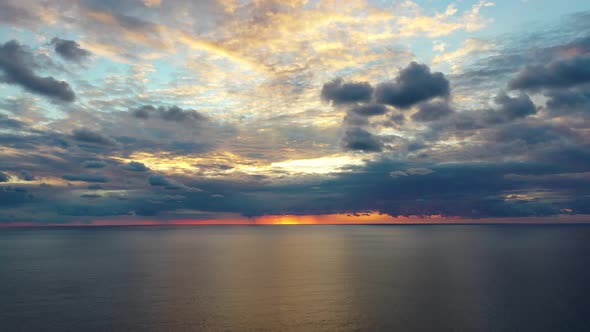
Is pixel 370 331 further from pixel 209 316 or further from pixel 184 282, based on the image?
pixel 184 282

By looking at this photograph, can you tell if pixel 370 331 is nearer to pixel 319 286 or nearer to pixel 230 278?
pixel 319 286

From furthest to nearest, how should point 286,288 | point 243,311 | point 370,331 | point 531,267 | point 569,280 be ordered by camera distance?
point 531,267, point 569,280, point 286,288, point 243,311, point 370,331

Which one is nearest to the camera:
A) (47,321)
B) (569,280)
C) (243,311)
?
(47,321)

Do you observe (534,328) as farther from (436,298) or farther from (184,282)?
(184,282)

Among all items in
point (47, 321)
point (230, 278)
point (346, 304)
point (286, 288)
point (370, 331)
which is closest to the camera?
point (370, 331)

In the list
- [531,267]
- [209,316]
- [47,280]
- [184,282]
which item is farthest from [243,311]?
[531,267]

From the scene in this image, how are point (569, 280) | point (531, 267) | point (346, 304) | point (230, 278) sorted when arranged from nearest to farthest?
point (346, 304)
point (569, 280)
point (230, 278)
point (531, 267)

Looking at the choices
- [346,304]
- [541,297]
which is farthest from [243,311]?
[541,297]

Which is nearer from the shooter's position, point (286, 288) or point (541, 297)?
point (541, 297)

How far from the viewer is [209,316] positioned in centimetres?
4791

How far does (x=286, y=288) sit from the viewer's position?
220ft

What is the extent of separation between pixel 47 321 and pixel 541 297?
6562 cm

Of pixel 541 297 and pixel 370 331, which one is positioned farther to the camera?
pixel 541 297

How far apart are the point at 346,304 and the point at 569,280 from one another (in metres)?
46.6
